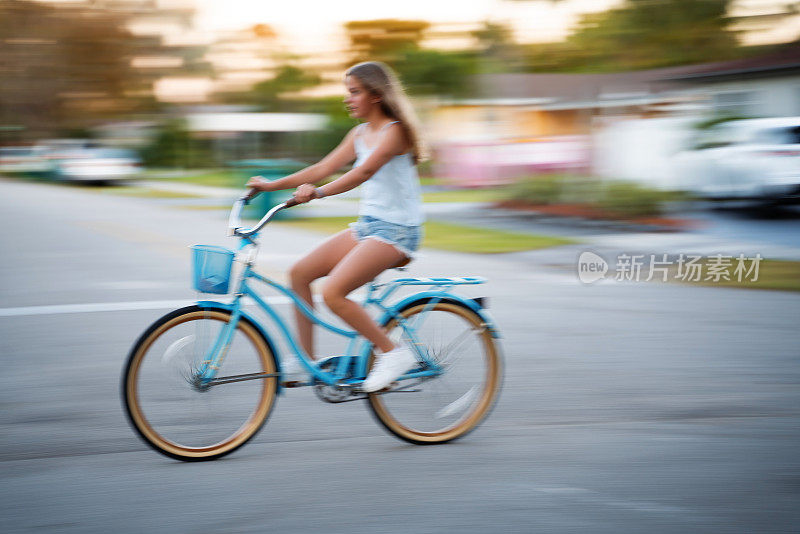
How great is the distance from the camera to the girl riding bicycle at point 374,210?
4.55 m

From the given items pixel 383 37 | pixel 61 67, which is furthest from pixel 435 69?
pixel 61 67

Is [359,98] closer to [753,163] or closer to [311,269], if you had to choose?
[311,269]

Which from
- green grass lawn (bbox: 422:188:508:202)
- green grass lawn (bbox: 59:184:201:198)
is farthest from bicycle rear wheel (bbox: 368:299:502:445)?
green grass lawn (bbox: 59:184:201:198)

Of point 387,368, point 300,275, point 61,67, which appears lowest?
point 387,368

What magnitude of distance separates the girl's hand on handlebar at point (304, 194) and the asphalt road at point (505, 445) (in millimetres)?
1252

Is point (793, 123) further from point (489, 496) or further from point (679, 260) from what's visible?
point (489, 496)

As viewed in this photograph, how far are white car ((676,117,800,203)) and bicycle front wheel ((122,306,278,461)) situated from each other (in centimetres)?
1549

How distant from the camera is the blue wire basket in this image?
14.2 ft

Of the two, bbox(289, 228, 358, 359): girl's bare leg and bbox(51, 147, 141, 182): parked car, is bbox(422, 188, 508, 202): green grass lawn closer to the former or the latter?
bbox(51, 147, 141, 182): parked car

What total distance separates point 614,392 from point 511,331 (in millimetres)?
2007

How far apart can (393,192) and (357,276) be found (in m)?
0.44

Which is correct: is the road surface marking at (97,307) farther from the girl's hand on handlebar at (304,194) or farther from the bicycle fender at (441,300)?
the girl's hand on handlebar at (304,194)

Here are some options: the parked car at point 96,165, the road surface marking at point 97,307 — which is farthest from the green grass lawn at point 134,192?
the road surface marking at point 97,307

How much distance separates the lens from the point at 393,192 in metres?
4.61
